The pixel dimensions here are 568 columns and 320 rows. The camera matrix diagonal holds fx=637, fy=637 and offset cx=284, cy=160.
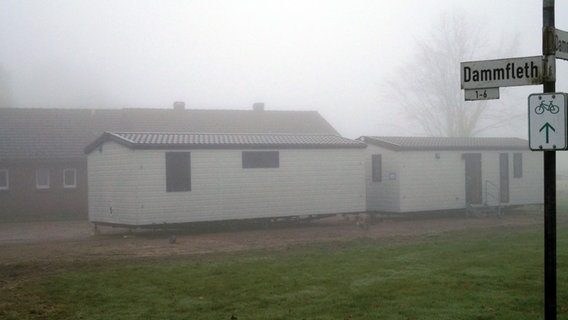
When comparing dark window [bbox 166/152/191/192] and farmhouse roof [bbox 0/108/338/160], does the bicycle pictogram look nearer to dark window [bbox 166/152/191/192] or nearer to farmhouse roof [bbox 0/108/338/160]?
dark window [bbox 166/152/191/192]

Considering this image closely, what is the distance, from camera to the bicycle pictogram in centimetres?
588

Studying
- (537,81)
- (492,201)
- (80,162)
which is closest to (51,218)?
(80,162)

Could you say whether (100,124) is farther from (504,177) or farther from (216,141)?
(504,177)

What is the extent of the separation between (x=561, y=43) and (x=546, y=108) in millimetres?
732

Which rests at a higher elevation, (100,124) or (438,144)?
(100,124)

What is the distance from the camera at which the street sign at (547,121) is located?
5848 millimetres

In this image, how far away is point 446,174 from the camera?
82.9 feet

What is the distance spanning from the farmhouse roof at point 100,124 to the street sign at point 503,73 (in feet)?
87.5

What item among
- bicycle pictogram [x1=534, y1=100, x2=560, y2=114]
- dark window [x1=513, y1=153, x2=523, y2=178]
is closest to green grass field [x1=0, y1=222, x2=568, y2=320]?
bicycle pictogram [x1=534, y1=100, x2=560, y2=114]

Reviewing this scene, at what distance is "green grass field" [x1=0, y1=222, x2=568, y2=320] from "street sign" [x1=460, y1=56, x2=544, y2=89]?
10.1 feet

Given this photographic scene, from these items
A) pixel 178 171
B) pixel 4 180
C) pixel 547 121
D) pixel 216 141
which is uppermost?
pixel 216 141

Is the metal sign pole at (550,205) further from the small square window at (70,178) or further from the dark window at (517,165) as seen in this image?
the small square window at (70,178)

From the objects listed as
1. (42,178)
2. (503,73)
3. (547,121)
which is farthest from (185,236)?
(547,121)

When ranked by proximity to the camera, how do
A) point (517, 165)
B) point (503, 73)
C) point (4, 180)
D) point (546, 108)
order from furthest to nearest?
point (4, 180)
point (517, 165)
point (503, 73)
point (546, 108)
